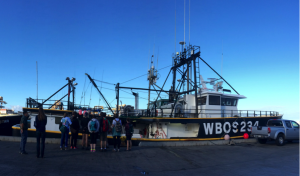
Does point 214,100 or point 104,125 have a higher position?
point 214,100

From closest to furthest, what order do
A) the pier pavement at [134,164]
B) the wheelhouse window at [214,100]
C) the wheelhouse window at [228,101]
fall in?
the pier pavement at [134,164]
the wheelhouse window at [214,100]
the wheelhouse window at [228,101]

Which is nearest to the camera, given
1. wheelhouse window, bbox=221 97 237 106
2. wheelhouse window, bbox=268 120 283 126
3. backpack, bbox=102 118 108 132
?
backpack, bbox=102 118 108 132

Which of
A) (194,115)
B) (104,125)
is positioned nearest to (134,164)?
(104,125)

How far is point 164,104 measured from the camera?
1802 cm

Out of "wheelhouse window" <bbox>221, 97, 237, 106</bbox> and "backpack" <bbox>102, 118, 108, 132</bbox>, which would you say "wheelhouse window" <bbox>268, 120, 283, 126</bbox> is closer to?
"wheelhouse window" <bbox>221, 97, 237, 106</bbox>

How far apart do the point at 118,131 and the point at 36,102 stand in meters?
10.0

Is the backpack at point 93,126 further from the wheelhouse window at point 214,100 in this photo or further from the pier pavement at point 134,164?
the wheelhouse window at point 214,100

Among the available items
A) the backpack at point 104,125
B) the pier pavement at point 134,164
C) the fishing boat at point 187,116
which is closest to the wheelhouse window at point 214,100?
the fishing boat at point 187,116

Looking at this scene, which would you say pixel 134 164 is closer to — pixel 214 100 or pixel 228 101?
pixel 214 100

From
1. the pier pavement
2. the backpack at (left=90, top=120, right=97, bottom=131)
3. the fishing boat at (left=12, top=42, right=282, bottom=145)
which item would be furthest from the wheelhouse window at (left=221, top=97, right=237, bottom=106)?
the backpack at (left=90, top=120, right=97, bottom=131)

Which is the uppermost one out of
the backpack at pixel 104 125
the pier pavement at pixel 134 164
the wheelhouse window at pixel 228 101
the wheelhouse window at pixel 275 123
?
the wheelhouse window at pixel 228 101

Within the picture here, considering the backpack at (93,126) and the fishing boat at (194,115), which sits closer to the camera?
Answer: the backpack at (93,126)

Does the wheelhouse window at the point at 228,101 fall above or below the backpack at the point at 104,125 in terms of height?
above

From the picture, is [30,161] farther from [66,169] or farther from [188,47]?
[188,47]
